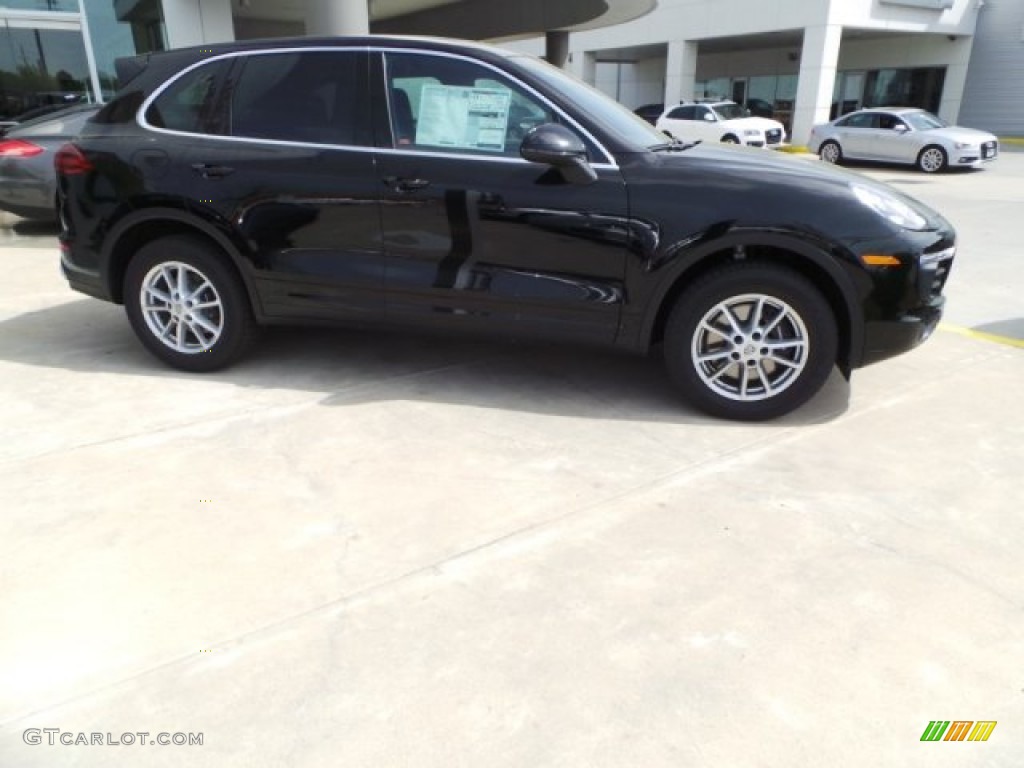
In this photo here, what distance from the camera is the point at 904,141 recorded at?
1808cm

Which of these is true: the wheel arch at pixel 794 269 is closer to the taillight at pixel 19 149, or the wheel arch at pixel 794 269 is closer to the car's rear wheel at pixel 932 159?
the taillight at pixel 19 149

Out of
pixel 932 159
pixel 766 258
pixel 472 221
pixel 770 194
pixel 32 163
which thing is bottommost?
pixel 932 159

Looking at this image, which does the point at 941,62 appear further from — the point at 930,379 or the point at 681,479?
the point at 681,479

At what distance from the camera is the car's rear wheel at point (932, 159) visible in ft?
56.8

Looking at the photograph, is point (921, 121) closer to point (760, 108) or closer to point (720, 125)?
point (720, 125)

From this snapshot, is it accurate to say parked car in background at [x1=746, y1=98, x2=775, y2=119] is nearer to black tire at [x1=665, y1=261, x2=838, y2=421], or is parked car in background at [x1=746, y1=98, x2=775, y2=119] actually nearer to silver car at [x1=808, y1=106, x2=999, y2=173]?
silver car at [x1=808, y1=106, x2=999, y2=173]

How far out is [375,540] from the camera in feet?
9.41

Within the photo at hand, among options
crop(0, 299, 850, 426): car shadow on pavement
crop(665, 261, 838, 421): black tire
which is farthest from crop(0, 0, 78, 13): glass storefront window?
crop(665, 261, 838, 421): black tire

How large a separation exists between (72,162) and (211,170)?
968mm

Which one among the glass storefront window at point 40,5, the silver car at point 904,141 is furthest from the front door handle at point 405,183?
the silver car at point 904,141

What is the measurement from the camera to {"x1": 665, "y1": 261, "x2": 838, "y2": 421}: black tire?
3713mm

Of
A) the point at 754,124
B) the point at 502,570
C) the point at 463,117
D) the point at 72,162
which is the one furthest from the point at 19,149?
the point at 754,124

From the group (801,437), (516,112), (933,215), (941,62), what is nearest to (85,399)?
(516,112)

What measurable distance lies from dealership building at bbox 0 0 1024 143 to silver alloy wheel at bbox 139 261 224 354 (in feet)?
21.6
